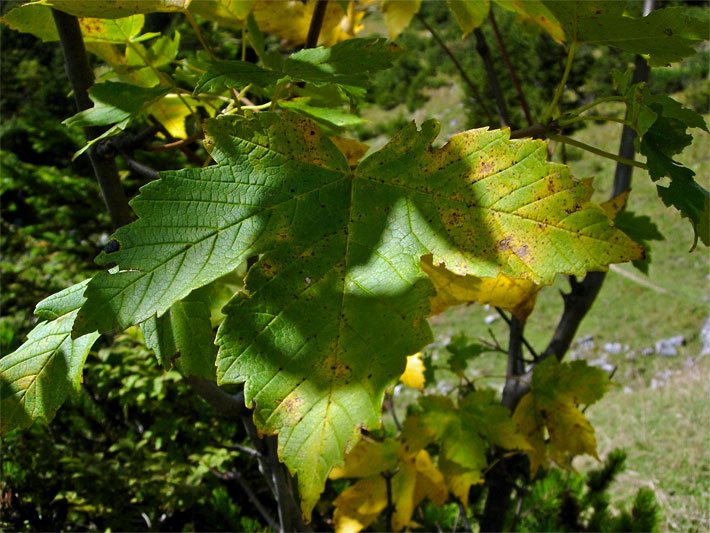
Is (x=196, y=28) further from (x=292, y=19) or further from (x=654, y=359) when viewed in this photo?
(x=654, y=359)

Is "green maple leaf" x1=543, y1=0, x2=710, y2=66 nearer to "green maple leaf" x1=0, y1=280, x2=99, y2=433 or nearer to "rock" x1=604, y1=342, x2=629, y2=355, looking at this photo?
"green maple leaf" x1=0, y1=280, x2=99, y2=433

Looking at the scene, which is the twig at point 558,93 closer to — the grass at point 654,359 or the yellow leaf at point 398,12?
the yellow leaf at point 398,12

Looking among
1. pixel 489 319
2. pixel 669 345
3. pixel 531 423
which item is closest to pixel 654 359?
pixel 669 345

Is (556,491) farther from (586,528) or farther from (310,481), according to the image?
(310,481)

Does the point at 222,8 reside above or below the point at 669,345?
above

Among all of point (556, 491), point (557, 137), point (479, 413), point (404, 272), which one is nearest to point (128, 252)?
point (404, 272)

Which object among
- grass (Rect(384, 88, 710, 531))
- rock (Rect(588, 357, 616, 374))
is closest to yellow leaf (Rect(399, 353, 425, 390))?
grass (Rect(384, 88, 710, 531))
